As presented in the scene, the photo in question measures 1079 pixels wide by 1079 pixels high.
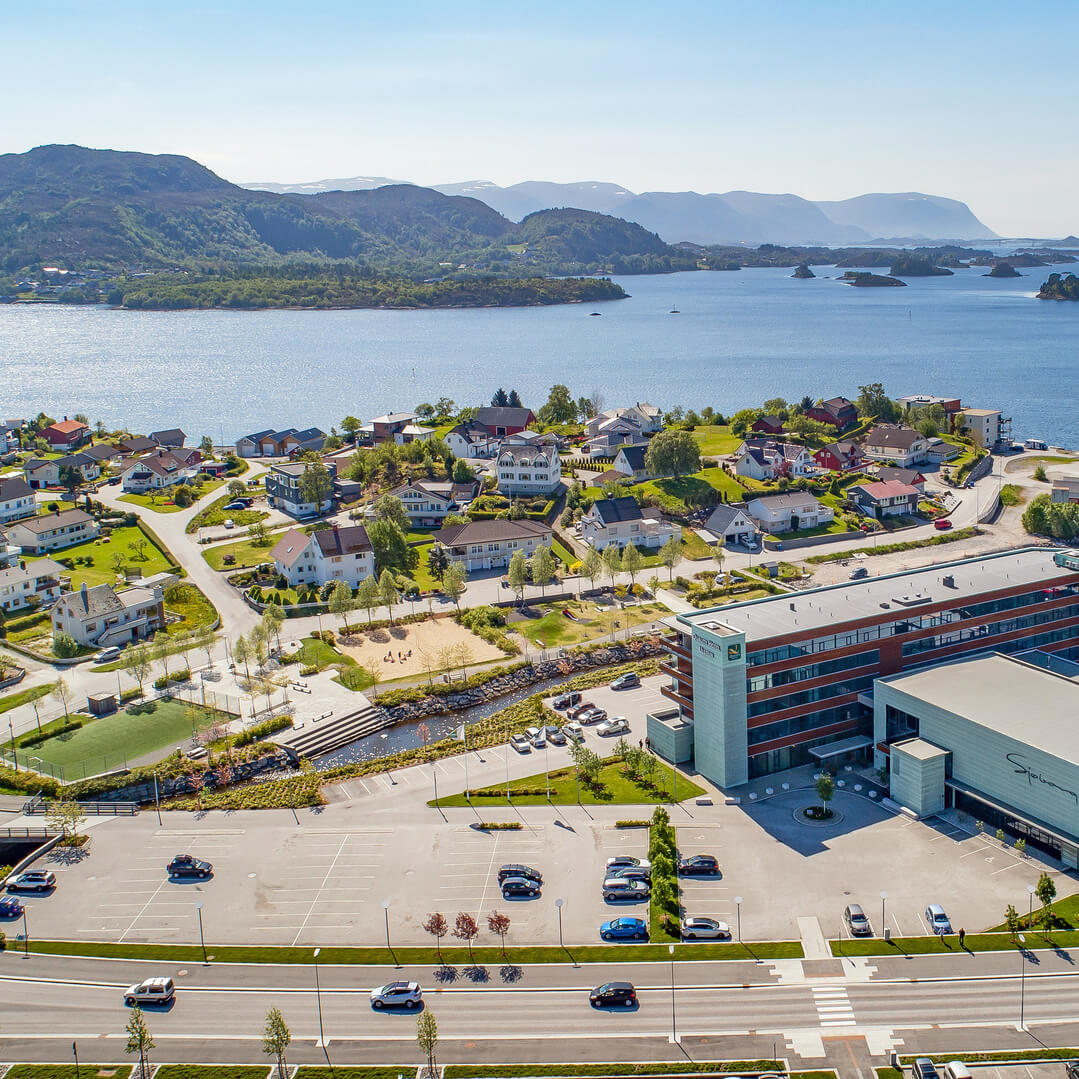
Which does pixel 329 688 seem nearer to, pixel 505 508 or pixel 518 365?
pixel 505 508

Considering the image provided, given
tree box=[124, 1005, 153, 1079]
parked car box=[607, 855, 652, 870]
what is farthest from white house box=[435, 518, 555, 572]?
tree box=[124, 1005, 153, 1079]

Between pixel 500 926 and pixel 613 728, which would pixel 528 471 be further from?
pixel 500 926

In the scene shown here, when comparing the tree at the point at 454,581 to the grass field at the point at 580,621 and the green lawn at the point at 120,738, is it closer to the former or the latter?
the grass field at the point at 580,621

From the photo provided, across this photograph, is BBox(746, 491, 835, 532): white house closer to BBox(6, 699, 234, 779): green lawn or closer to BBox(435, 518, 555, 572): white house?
BBox(435, 518, 555, 572): white house

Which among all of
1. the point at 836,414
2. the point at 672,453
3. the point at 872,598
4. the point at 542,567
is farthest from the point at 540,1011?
the point at 836,414

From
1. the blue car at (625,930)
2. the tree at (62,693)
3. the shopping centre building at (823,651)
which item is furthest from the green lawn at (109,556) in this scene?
the blue car at (625,930)
